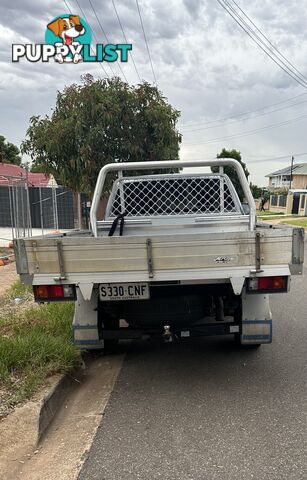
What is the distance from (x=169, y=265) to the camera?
3516 millimetres

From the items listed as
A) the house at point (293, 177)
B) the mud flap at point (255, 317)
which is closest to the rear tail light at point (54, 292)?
the mud flap at point (255, 317)

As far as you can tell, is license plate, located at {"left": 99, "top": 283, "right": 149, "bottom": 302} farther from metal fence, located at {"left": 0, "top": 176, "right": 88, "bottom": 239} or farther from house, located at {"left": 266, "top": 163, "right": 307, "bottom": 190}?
house, located at {"left": 266, "top": 163, "right": 307, "bottom": 190}

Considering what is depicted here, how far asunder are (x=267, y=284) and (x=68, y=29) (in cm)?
1076

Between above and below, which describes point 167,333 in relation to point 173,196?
below

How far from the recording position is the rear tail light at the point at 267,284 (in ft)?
12.3

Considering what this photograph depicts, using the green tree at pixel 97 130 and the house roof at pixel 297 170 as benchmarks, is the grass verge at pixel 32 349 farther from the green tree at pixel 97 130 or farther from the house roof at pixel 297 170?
the house roof at pixel 297 170

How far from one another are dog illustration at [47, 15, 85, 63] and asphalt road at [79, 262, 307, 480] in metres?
9.58

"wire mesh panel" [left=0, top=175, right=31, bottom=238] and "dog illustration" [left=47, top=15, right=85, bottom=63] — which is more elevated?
"dog illustration" [left=47, top=15, right=85, bottom=63]

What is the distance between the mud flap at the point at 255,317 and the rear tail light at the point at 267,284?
520 mm

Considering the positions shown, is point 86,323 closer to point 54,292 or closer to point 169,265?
point 54,292

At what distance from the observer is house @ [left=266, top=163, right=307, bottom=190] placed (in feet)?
244

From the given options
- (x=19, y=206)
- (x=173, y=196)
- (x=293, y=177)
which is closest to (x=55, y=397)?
(x=173, y=196)

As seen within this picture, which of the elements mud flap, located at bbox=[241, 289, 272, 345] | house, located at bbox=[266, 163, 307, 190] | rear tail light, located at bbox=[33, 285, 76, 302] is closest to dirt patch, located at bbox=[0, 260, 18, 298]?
rear tail light, located at bbox=[33, 285, 76, 302]

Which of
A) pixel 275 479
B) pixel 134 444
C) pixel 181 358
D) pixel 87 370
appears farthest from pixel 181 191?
pixel 275 479
